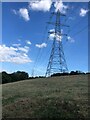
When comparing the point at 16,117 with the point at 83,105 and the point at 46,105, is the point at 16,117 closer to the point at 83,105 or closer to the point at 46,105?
the point at 46,105

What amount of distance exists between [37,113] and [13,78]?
6721cm

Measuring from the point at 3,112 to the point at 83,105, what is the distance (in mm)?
5402

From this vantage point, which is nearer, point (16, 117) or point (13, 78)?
point (16, 117)

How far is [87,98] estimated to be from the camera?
23484 mm

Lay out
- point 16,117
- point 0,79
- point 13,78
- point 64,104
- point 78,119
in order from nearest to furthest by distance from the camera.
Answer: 1. point 78,119
2. point 16,117
3. point 64,104
4. point 0,79
5. point 13,78

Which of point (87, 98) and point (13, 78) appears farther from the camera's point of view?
point (13, 78)

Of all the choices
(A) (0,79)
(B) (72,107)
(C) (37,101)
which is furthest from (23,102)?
(A) (0,79)

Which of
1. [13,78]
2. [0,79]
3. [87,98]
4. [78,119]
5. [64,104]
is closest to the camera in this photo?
[78,119]

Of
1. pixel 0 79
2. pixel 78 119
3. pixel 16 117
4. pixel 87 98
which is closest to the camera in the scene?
pixel 78 119

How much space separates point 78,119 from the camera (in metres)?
18.6

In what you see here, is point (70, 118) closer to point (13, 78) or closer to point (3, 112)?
point (3, 112)

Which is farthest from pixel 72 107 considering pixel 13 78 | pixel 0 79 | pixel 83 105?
pixel 13 78

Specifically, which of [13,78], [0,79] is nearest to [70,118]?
[0,79]

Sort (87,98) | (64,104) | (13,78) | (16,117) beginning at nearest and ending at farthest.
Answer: (16,117) < (64,104) < (87,98) < (13,78)
